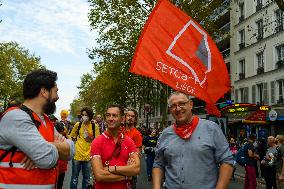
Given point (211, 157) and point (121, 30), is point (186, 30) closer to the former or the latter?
point (211, 157)

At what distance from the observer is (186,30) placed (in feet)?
21.6

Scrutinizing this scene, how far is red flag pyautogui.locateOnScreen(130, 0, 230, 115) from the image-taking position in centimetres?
617

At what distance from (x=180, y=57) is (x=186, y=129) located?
253 cm

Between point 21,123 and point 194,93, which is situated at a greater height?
point 194,93

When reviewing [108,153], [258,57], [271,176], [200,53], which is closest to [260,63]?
[258,57]

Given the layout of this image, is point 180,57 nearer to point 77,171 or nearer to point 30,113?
point 30,113

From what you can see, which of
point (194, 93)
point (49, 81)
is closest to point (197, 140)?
point (49, 81)

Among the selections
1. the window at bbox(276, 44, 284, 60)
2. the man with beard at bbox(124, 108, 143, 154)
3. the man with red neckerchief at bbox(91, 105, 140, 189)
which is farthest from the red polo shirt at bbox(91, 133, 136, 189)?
the window at bbox(276, 44, 284, 60)

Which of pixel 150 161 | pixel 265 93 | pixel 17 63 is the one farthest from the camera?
pixel 17 63

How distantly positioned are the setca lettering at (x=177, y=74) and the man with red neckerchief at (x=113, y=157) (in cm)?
129

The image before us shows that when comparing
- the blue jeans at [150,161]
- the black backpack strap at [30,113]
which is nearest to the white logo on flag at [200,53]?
the black backpack strap at [30,113]

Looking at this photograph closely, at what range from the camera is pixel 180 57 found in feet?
20.9

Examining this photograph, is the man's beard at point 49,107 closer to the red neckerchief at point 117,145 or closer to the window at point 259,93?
the red neckerchief at point 117,145

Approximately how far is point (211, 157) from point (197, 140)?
0.20m
